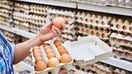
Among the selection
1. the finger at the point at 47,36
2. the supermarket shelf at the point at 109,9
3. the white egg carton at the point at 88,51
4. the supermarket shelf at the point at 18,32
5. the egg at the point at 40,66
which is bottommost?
the supermarket shelf at the point at 18,32

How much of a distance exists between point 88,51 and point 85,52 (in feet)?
0.07

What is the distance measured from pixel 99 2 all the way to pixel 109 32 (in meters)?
0.27

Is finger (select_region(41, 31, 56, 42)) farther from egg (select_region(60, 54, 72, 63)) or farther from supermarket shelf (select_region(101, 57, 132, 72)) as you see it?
supermarket shelf (select_region(101, 57, 132, 72))

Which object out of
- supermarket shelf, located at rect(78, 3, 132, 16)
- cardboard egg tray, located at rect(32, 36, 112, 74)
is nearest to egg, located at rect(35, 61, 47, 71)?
cardboard egg tray, located at rect(32, 36, 112, 74)

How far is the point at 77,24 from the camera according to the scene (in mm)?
2461

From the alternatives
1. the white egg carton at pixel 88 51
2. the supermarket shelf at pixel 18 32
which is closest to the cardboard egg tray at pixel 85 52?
the white egg carton at pixel 88 51

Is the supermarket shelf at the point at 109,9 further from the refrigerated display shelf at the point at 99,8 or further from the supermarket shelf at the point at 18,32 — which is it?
the supermarket shelf at the point at 18,32

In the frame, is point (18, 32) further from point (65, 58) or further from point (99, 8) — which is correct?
point (65, 58)

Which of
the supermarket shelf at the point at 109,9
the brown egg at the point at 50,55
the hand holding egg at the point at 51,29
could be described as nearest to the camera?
the brown egg at the point at 50,55

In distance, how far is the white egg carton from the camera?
135cm

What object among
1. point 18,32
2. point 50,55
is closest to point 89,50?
point 50,55

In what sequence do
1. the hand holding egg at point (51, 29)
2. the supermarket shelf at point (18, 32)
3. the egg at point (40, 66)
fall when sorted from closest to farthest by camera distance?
the egg at point (40, 66), the hand holding egg at point (51, 29), the supermarket shelf at point (18, 32)

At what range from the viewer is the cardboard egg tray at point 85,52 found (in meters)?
1.24

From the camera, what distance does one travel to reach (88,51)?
4.69 ft
